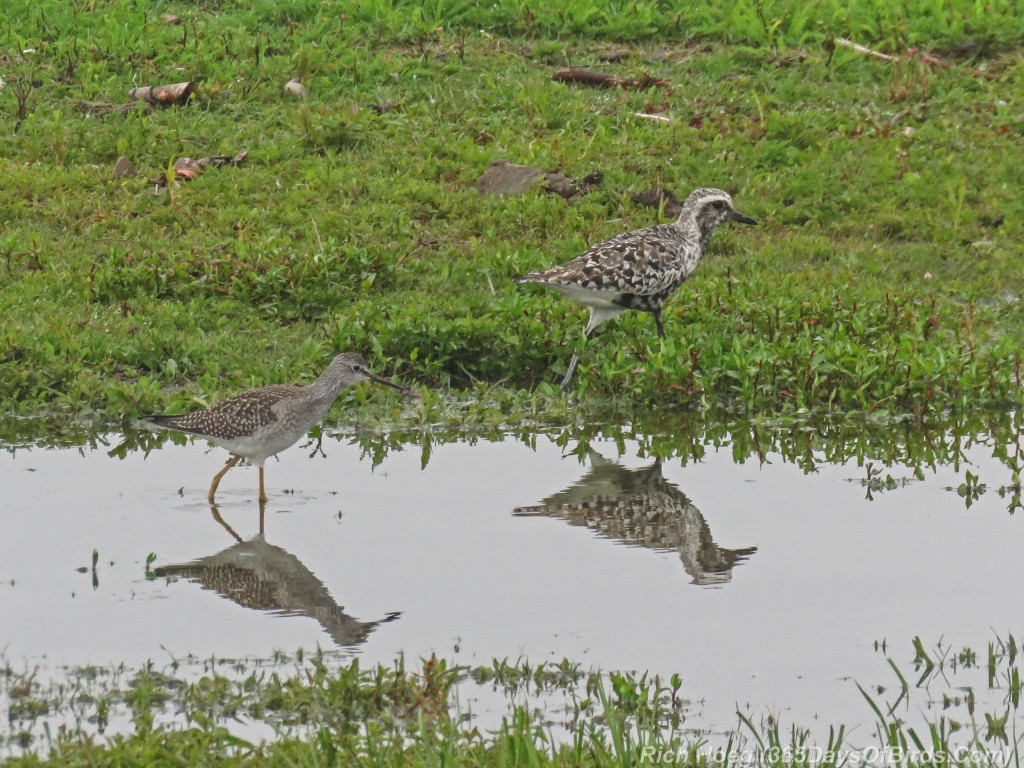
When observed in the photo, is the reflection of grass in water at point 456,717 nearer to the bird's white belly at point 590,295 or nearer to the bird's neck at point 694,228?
the bird's white belly at point 590,295

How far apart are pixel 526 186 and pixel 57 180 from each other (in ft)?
13.9

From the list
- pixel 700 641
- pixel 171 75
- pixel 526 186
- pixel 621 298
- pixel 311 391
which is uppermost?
pixel 171 75

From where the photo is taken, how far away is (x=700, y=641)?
7.42 metres

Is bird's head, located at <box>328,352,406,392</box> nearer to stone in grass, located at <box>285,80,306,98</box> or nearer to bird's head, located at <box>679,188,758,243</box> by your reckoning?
bird's head, located at <box>679,188,758,243</box>

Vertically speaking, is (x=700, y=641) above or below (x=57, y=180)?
below

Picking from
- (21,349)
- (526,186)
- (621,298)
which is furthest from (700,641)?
(526,186)

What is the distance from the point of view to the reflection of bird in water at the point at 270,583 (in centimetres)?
762

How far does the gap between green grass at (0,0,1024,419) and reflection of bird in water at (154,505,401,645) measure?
2839 millimetres

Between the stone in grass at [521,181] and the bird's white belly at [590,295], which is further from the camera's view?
the stone in grass at [521,181]

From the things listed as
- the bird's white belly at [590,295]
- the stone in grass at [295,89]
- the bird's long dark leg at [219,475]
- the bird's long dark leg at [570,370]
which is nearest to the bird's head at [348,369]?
the bird's long dark leg at [219,475]

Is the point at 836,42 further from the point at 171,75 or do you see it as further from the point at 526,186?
the point at 171,75

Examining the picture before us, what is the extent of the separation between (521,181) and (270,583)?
7.42m

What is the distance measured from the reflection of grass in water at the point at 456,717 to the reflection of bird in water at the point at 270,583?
1.39 ft

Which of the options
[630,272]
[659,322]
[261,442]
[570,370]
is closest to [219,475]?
[261,442]
